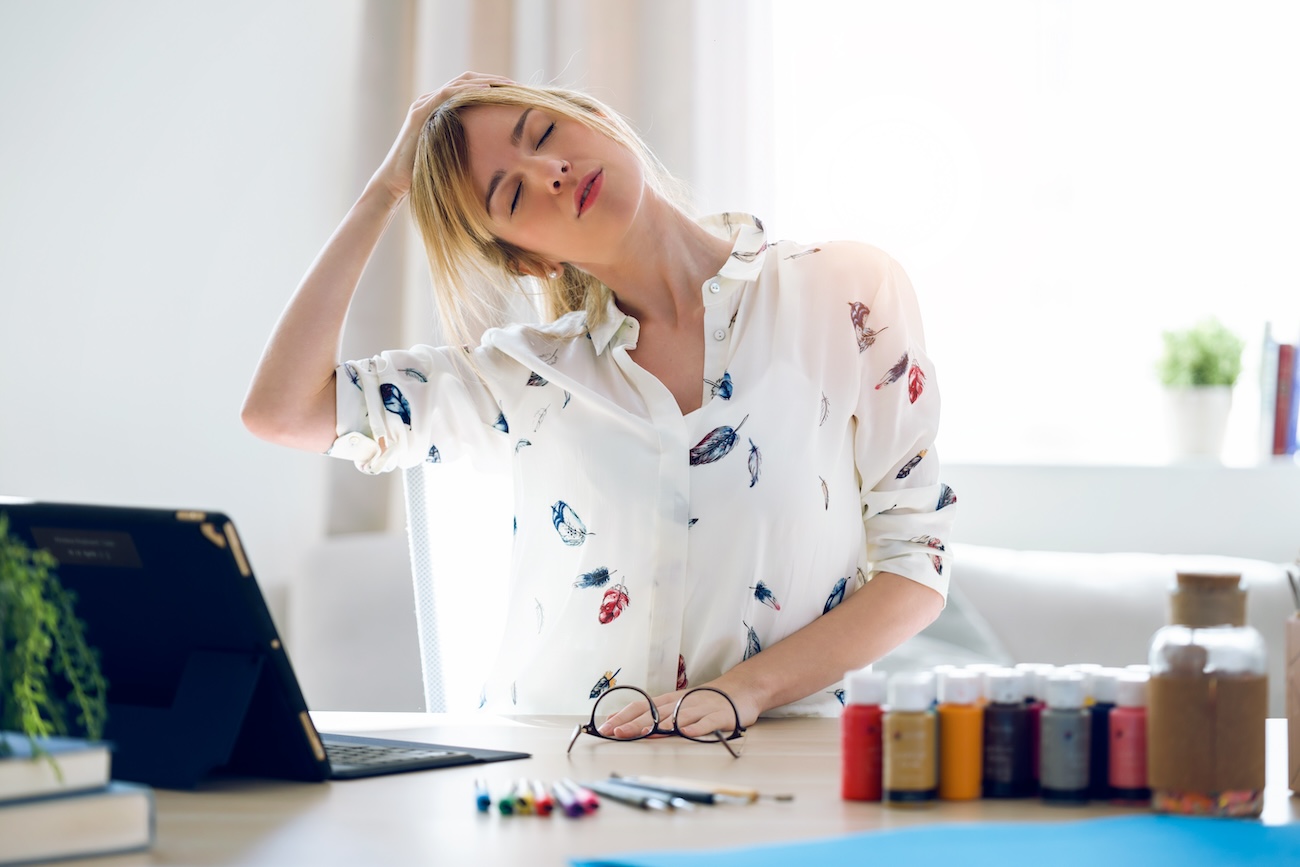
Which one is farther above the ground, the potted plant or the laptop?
the potted plant

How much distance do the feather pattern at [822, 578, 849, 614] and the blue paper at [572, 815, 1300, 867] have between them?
652 mm

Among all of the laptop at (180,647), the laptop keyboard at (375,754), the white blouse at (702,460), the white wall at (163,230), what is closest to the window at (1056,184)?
the white wall at (163,230)

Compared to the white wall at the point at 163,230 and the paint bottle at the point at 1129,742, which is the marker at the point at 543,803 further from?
the white wall at the point at 163,230

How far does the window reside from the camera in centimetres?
254

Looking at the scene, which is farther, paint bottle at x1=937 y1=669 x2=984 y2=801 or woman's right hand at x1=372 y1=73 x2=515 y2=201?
woman's right hand at x1=372 y1=73 x2=515 y2=201

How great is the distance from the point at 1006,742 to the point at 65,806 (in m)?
0.53

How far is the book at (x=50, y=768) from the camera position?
2.09ft

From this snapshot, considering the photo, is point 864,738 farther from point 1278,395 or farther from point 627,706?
point 1278,395

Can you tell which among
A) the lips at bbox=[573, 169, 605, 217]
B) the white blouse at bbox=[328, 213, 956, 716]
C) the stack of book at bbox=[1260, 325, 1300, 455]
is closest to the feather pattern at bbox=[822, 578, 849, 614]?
the white blouse at bbox=[328, 213, 956, 716]

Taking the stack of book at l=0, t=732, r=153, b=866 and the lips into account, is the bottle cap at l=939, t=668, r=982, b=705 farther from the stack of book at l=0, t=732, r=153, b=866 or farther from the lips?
the lips

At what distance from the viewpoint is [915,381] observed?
4.61 feet

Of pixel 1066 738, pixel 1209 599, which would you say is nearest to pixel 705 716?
pixel 1066 738

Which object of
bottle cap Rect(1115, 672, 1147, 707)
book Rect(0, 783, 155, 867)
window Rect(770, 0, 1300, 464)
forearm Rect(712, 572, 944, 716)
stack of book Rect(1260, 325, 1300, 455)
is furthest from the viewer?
window Rect(770, 0, 1300, 464)

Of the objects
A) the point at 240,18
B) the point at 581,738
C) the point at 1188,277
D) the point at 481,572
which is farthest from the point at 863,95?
the point at 581,738
